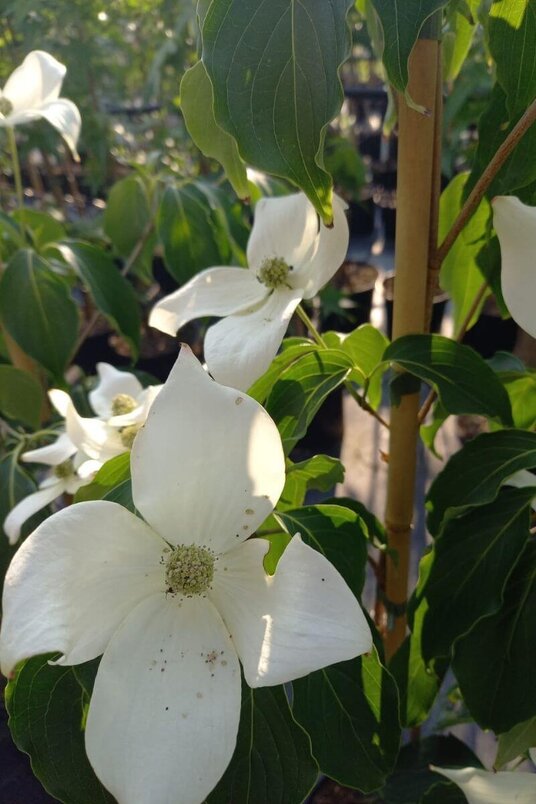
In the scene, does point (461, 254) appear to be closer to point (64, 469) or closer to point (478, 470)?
point (478, 470)

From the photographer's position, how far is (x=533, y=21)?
0.38 m

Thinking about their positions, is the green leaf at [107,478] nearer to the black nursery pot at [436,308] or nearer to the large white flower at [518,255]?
the large white flower at [518,255]

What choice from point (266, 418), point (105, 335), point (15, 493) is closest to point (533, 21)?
point (266, 418)

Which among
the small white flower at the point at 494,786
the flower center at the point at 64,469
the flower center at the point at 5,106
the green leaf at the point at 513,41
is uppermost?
the green leaf at the point at 513,41

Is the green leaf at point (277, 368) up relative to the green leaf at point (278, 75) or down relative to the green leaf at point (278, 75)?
down

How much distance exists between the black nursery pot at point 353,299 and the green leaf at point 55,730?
1280 mm

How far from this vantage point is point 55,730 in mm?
411

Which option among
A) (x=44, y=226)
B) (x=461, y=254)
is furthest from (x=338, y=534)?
(x=44, y=226)

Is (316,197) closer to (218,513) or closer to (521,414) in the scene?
(218,513)

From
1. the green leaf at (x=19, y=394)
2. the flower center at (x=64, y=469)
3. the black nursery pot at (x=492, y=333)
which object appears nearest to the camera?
the flower center at (x=64, y=469)

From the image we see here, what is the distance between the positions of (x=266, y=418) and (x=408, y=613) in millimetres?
221

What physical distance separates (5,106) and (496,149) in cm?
52

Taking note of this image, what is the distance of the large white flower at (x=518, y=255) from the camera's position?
16.6 inches

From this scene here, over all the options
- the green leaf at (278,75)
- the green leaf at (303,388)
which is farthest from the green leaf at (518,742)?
the green leaf at (278,75)
